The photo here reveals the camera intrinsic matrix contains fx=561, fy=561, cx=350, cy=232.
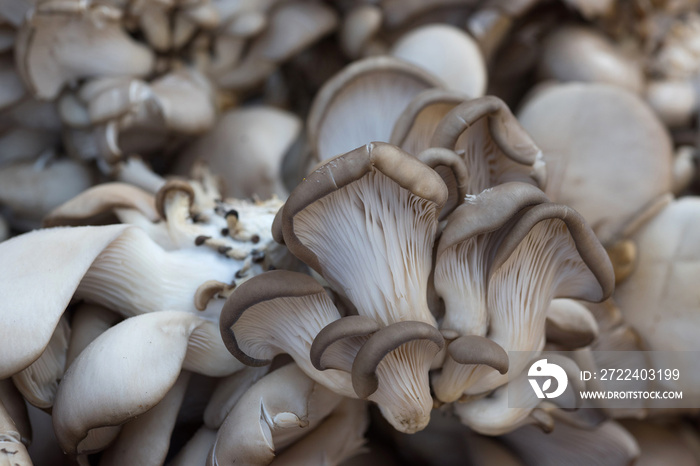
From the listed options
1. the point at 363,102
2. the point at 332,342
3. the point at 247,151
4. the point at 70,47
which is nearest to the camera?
the point at 332,342

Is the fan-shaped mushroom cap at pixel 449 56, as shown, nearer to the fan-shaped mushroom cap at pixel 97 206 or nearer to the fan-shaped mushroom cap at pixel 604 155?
the fan-shaped mushroom cap at pixel 604 155

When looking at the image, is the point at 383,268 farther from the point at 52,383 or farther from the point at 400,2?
the point at 400,2

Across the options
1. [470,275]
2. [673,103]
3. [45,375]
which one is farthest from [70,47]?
[673,103]

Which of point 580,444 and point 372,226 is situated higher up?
point 372,226

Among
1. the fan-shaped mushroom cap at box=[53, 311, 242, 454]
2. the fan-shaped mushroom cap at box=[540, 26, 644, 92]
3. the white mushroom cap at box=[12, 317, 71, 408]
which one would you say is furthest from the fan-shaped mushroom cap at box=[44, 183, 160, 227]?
the fan-shaped mushroom cap at box=[540, 26, 644, 92]

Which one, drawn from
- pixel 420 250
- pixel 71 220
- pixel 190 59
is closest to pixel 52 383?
pixel 71 220

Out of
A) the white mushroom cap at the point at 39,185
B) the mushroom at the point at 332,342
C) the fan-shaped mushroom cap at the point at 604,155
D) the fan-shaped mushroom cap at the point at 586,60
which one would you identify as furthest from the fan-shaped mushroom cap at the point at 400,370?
the fan-shaped mushroom cap at the point at 586,60

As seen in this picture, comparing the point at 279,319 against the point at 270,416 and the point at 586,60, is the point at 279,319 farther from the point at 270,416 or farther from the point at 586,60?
the point at 586,60
